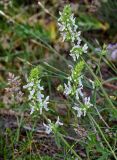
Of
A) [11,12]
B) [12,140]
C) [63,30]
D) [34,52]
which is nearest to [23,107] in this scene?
[12,140]

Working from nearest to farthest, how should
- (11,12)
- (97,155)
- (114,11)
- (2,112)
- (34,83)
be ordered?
1. (34,83)
2. (97,155)
3. (2,112)
4. (114,11)
5. (11,12)

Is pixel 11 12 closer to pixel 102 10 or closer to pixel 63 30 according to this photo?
pixel 102 10

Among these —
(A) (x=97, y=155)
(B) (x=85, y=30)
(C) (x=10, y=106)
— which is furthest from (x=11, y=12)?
(A) (x=97, y=155)

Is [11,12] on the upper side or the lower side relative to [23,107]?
upper

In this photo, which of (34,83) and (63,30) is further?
(63,30)

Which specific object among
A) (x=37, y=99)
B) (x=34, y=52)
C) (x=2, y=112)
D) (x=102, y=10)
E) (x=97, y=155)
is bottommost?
(x=97, y=155)

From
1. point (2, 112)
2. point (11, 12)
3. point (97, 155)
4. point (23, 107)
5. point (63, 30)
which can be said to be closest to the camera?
point (63, 30)

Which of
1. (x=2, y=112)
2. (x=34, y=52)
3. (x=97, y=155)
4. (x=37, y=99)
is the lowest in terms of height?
(x=97, y=155)

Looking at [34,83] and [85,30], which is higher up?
[85,30]

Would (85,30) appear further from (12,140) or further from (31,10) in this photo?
(12,140)
